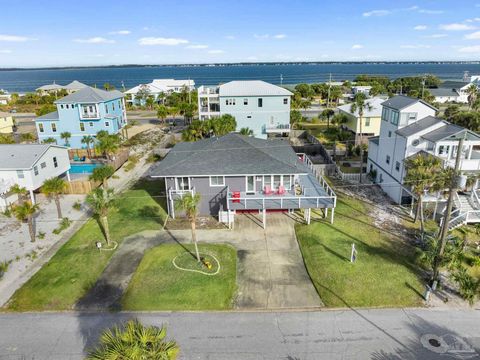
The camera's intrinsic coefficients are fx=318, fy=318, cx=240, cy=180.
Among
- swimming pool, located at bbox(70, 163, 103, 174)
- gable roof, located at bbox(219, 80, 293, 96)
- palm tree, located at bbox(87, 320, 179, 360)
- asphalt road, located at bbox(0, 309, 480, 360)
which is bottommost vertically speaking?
asphalt road, located at bbox(0, 309, 480, 360)

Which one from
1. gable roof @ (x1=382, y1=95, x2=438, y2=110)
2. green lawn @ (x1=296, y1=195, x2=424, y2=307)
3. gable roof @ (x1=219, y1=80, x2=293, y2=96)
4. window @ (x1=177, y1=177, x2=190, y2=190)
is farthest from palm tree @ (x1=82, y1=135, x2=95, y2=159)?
gable roof @ (x1=382, y1=95, x2=438, y2=110)

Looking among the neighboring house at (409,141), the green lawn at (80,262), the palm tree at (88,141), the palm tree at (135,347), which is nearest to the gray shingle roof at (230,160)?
the green lawn at (80,262)

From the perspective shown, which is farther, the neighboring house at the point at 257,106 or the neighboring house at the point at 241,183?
the neighboring house at the point at 257,106

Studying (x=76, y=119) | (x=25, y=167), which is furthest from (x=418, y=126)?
(x=76, y=119)

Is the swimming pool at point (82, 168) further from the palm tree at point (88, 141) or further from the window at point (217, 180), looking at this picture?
the window at point (217, 180)

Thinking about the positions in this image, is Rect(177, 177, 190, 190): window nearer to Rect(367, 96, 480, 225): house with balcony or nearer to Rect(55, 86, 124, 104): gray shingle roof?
Rect(367, 96, 480, 225): house with balcony

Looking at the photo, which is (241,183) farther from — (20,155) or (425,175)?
(20,155)
